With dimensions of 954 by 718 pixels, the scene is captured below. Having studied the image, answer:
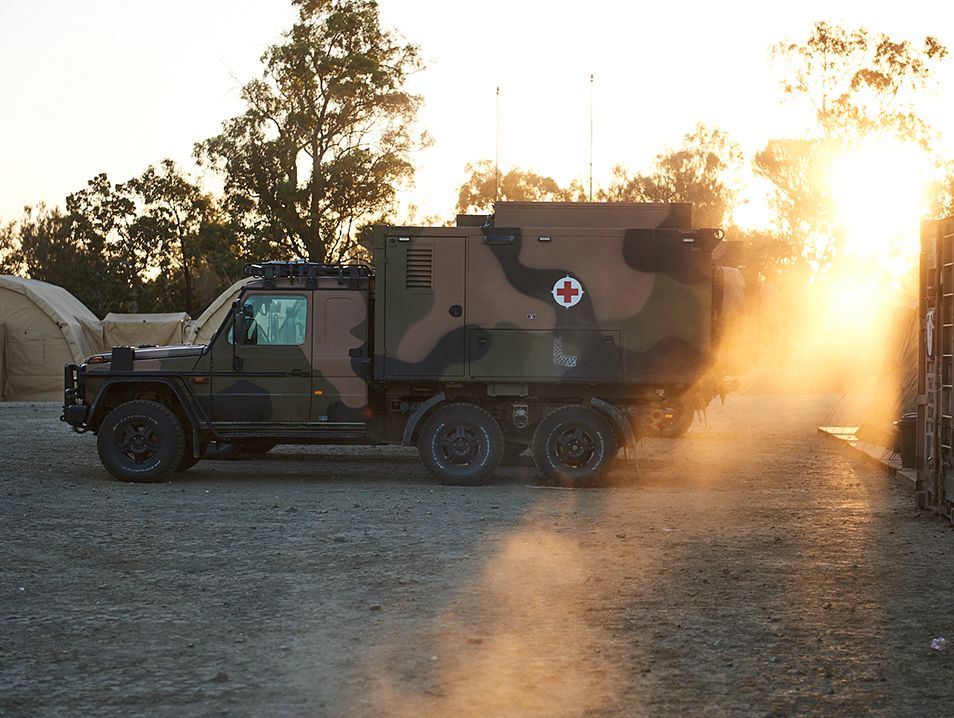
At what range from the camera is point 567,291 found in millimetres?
14789

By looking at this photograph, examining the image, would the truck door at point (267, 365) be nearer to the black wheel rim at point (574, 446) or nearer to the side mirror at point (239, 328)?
the side mirror at point (239, 328)

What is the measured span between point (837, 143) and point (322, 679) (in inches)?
2052

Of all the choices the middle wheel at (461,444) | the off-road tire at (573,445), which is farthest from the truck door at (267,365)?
the off-road tire at (573,445)

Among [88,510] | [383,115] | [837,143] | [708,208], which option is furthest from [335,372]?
[708,208]

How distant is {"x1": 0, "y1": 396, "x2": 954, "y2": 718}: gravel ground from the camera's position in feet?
19.8

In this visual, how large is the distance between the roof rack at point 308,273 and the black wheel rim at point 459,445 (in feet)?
6.13

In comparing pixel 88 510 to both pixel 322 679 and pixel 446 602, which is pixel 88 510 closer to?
pixel 446 602

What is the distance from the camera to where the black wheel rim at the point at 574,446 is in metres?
15.0

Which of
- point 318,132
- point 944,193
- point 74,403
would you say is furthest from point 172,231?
point 74,403

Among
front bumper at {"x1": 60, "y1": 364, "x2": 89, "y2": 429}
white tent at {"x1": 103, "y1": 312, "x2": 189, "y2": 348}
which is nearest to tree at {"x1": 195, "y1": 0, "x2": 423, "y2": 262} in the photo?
white tent at {"x1": 103, "y1": 312, "x2": 189, "y2": 348}

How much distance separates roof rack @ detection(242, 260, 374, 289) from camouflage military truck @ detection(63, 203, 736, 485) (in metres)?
0.02

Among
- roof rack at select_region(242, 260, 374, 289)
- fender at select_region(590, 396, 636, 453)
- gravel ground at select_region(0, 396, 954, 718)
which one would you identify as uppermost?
roof rack at select_region(242, 260, 374, 289)

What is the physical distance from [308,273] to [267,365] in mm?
1083

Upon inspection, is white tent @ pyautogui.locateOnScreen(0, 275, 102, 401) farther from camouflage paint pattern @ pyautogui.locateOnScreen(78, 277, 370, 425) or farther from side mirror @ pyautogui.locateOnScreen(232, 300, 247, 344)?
side mirror @ pyautogui.locateOnScreen(232, 300, 247, 344)
